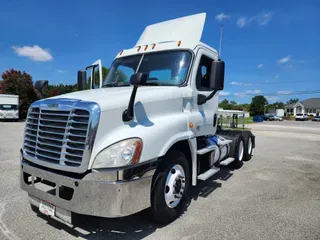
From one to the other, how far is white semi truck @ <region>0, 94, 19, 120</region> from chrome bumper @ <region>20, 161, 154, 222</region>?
91.7 ft

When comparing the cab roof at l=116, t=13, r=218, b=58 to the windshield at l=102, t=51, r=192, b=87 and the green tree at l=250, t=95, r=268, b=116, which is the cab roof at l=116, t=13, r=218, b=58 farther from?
the green tree at l=250, t=95, r=268, b=116

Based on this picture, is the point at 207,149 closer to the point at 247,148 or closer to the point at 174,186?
the point at 174,186

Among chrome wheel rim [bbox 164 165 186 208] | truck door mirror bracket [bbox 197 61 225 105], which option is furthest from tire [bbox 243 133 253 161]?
chrome wheel rim [bbox 164 165 186 208]

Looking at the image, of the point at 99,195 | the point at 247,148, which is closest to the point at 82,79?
the point at 99,195

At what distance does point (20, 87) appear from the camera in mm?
31422

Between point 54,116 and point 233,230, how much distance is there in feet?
9.49

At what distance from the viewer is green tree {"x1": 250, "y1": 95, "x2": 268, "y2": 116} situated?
278ft

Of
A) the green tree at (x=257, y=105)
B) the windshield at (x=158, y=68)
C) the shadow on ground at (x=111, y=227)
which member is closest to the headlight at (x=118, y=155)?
the shadow on ground at (x=111, y=227)

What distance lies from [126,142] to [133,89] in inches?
25.0

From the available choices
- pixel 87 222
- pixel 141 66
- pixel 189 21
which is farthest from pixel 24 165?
pixel 189 21

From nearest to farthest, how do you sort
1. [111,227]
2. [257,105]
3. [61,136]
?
[61,136]
[111,227]
[257,105]

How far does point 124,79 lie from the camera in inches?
183

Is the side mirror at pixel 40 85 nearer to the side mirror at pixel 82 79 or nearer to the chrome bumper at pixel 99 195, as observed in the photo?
the side mirror at pixel 82 79

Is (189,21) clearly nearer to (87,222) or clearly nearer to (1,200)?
(87,222)
